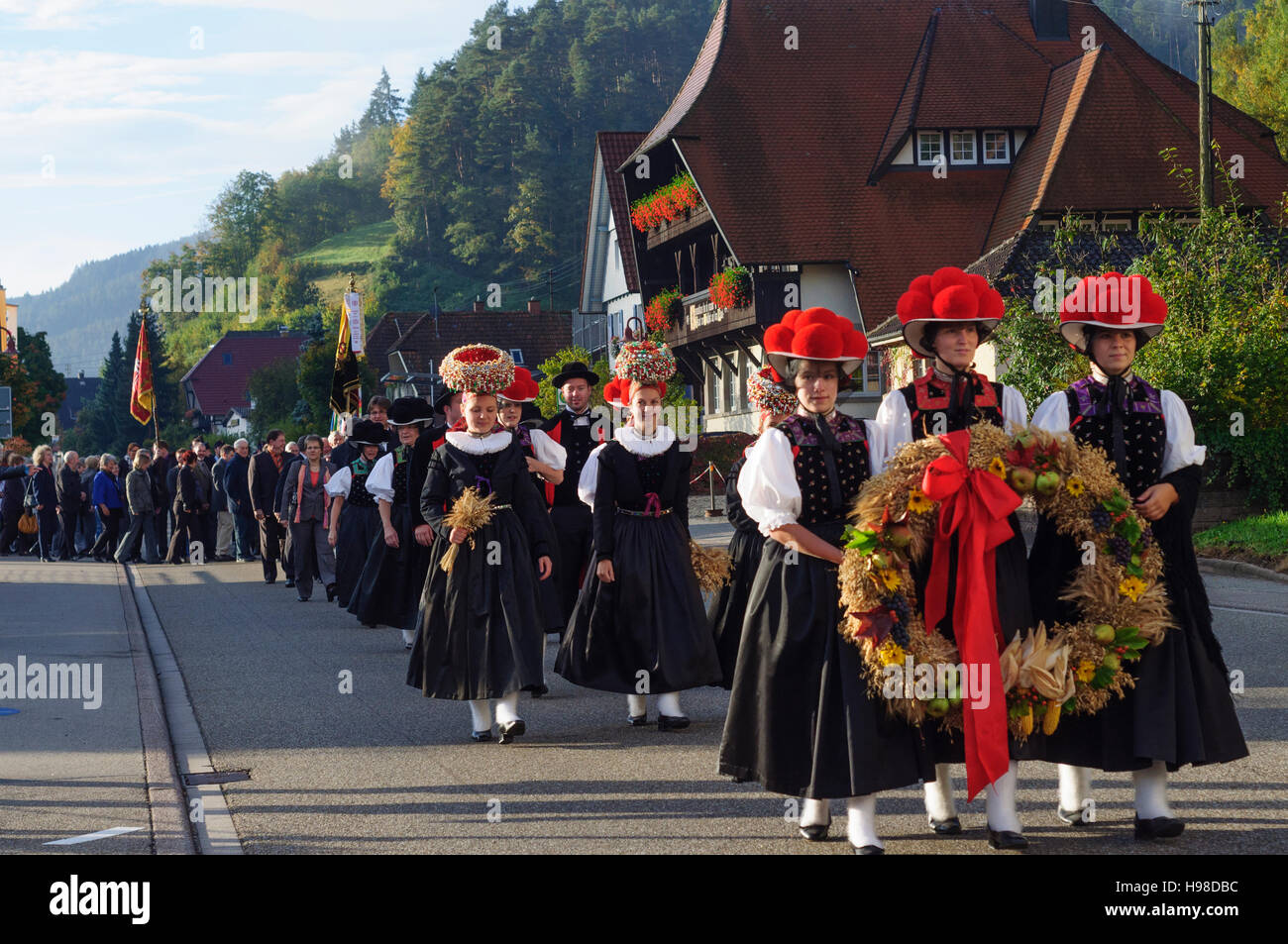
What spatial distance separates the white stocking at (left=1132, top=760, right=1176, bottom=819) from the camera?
19.7 ft

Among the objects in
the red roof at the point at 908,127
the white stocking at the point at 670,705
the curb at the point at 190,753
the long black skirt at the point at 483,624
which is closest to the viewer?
the curb at the point at 190,753

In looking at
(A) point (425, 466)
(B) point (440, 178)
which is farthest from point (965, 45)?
(B) point (440, 178)

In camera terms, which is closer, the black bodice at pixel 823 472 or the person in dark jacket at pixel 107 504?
the black bodice at pixel 823 472

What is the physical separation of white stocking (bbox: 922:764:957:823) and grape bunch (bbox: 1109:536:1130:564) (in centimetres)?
106

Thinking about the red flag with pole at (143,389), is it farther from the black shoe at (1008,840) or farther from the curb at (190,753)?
the black shoe at (1008,840)

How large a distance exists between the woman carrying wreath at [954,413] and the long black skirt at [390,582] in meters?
6.91

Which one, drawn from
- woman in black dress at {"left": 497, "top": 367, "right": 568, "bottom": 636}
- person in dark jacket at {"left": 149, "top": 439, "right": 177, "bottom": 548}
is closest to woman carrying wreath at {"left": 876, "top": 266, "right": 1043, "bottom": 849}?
woman in black dress at {"left": 497, "top": 367, "right": 568, "bottom": 636}

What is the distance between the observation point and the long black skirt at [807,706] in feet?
18.6

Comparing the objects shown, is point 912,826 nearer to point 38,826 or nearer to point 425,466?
point 38,826

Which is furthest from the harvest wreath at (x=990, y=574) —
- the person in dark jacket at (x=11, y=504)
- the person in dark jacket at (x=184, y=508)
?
the person in dark jacket at (x=11, y=504)

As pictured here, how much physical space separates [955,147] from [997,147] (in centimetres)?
101
